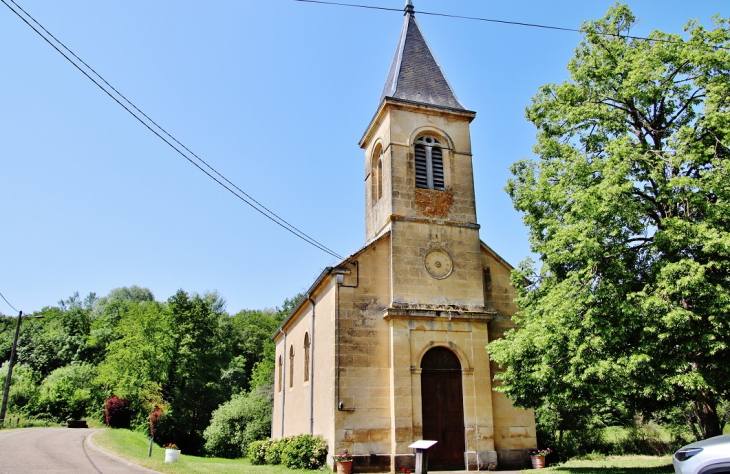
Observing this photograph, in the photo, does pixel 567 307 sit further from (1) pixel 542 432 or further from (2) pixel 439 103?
(2) pixel 439 103

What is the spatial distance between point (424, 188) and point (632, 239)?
734 cm

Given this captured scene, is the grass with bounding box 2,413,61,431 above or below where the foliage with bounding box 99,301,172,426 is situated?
below

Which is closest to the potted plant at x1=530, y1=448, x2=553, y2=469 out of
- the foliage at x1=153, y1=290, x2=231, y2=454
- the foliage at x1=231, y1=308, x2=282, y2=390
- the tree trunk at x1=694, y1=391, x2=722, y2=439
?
the tree trunk at x1=694, y1=391, x2=722, y2=439

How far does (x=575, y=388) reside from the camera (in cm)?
1252

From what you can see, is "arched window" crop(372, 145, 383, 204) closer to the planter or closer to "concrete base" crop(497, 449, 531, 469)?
"concrete base" crop(497, 449, 531, 469)

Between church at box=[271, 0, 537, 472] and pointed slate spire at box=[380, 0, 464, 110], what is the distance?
8 cm

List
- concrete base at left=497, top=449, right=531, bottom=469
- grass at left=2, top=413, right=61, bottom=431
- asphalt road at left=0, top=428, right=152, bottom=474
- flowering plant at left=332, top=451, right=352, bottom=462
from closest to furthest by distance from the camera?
asphalt road at left=0, top=428, right=152, bottom=474, flowering plant at left=332, top=451, right=352, bottom=462, concrete base at left=497, top=449, right=531, bottom=469, grass at left=2, top=413, right=61, bottom=431

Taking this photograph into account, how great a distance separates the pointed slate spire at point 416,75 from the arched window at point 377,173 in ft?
6.80

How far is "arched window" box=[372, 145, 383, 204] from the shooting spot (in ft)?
63.2

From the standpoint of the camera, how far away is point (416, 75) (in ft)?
64.7

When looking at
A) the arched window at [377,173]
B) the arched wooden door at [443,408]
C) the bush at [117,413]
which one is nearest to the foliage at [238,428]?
the bush at [117,413]

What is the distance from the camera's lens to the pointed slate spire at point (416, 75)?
19.0m

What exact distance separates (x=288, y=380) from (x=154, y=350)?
23544 mm

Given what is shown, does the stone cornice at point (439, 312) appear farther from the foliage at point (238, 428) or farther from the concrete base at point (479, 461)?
the foliage at point (238, 428)
